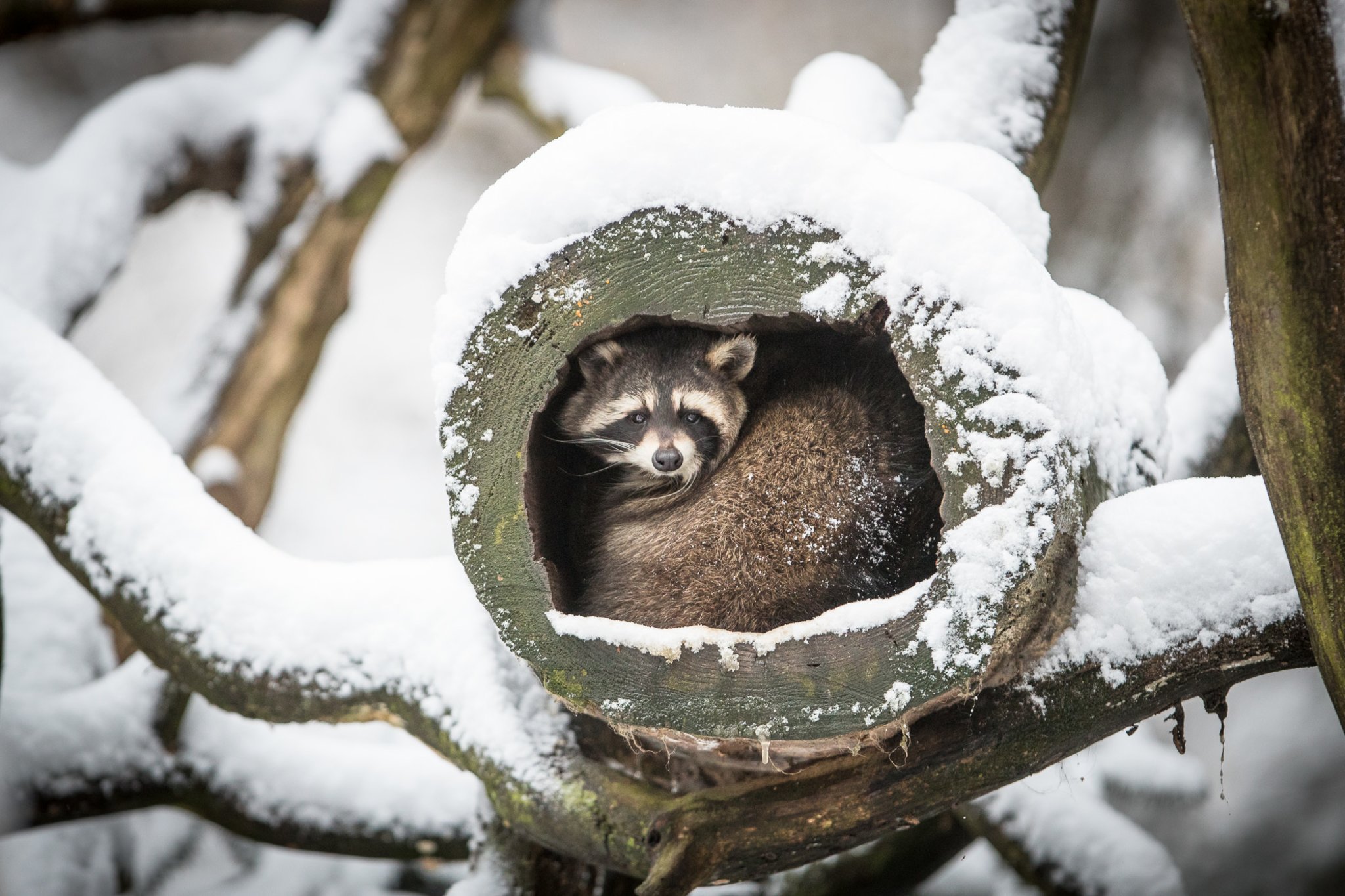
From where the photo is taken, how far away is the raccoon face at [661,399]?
2.96 metres

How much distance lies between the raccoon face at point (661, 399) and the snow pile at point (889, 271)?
982mm

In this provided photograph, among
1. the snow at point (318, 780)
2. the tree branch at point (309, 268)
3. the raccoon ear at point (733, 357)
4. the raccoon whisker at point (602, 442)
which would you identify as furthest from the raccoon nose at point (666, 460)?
the tree branch at point (309, 268)

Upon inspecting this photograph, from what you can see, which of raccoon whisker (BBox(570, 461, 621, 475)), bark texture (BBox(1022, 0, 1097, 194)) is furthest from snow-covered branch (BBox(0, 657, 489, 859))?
bark texture (BBox(1022, 0, 1097, 194))

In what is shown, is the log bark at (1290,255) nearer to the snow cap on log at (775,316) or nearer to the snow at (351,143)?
the snow cap on log at (775,316)

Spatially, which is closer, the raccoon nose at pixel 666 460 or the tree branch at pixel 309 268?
the raccoon nose at pixel 666 460

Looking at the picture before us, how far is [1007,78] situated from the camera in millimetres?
3174

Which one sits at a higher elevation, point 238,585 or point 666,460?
point 666,460

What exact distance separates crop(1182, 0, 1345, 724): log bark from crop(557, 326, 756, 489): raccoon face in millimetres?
1428

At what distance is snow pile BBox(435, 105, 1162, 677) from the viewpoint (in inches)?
69.6

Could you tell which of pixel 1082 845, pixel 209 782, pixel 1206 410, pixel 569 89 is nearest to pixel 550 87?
pixel 569 89

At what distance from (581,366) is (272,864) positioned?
3351 mm

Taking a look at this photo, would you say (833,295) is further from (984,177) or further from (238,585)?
(238,585)

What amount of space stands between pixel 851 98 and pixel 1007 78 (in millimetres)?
485

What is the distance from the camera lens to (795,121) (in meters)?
1.97
